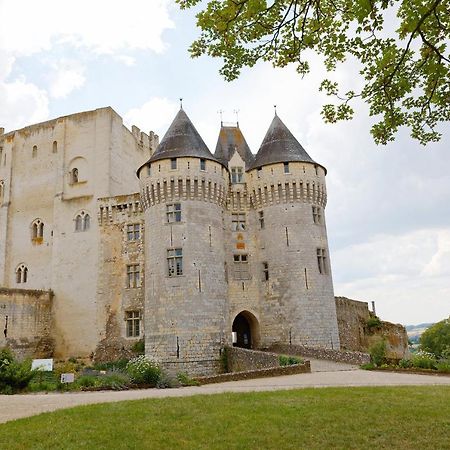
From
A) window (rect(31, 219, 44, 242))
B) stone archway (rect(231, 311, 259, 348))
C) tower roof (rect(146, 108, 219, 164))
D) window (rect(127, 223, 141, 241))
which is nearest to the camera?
tower roof (rect(146, 108, 219, 164))

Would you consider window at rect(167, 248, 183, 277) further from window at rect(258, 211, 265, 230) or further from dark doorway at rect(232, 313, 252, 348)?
window at rect(258, 211, 265, 230)

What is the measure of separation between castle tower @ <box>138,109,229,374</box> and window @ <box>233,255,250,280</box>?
1843 millimetres

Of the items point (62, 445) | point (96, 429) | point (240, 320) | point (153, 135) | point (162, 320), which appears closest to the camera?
point (62, 445)

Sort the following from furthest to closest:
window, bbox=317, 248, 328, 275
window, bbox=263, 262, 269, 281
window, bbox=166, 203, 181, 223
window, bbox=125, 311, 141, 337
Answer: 1. window, bbox=125, 311, 141, 337
2. window, bbox=263, 262, 269, 281
3. window, bbox=317, 248, 328, 275
4. window, bbox=166, 203, 181, 223

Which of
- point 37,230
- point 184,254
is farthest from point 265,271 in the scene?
point 37,230

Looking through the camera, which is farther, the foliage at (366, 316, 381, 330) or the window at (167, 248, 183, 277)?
the foliage at (366, 316, 381, 330)

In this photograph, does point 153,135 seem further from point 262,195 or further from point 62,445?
point 62,445

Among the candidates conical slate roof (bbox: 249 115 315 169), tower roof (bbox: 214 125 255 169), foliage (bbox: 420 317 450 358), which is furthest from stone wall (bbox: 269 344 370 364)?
foliage (bbox: 420 317 450 358)

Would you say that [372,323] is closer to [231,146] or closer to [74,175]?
[231,146]

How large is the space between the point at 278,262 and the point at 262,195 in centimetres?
422

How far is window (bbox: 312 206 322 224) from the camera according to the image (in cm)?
2845

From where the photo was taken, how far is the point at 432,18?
772 centimetres

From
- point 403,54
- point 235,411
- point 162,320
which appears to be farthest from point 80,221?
point 403,54

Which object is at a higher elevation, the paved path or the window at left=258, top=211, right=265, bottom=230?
the window at left=258, top=211, right=265, bottom=230
